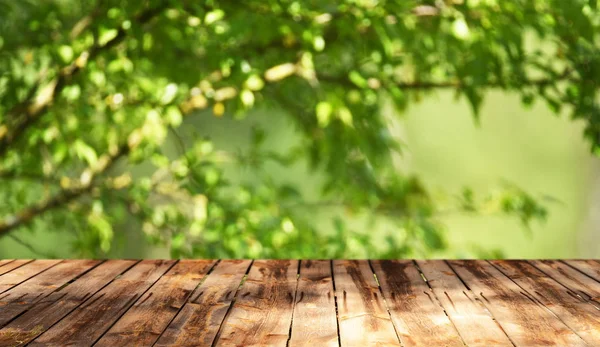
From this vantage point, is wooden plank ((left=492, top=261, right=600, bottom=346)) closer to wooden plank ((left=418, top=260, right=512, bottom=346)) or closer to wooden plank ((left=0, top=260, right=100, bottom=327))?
wooden plank ((left=418, top=260, right=512, bottom=346))

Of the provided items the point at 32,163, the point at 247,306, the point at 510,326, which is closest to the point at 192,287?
the point at 247,306

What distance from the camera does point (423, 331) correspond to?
5.46 ft

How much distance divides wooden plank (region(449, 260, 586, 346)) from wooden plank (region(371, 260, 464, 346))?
0.42 feet

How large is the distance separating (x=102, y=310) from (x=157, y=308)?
128mm

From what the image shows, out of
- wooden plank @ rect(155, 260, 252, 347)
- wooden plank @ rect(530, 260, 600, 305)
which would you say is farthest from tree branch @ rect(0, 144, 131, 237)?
wooden plank @ rect(530, 260, 600, 305)

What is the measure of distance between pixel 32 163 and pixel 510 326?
6.25 ft

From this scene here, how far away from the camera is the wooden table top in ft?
5.35

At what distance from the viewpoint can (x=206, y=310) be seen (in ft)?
6.05

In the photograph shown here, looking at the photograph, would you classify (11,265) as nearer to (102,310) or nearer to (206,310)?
(102,310)

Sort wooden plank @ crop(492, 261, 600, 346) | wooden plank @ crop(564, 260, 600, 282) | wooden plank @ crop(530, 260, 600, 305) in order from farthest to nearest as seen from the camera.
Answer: wooden plank @ crop(564, 260, 600, 282)
wooden plank @ crop(530, 260, 600, 305)
wooden plank @ crop(492, 261, 600, 346)

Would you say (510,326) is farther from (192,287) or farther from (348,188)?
(348,188)

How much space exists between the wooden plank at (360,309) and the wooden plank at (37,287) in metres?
0.76

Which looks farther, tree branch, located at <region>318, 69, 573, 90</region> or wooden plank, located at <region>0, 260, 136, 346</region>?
tree branch, located at <region>318, 69, 573, 90</region>

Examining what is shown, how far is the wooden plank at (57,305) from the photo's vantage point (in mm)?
1658
